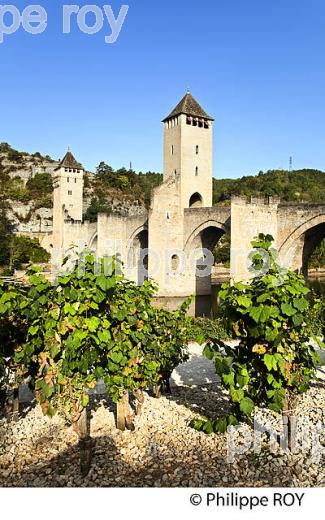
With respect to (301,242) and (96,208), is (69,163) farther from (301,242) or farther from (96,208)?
(301,242)

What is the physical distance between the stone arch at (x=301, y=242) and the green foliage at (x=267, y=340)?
16.9 metres

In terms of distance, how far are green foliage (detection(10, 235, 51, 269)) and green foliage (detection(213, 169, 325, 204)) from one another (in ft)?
95.4

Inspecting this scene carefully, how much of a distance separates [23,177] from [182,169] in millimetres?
45258

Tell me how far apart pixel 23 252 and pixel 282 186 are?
44.9 meters

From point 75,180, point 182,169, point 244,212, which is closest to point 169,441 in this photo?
point 244,212

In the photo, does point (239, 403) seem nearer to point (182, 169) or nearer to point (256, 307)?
point (256, 307)

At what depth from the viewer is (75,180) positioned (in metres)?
40.2

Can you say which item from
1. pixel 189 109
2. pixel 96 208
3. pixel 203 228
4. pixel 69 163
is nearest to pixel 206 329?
pixel 203 228

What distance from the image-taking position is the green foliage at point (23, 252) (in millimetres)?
39125

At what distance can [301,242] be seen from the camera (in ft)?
70.4

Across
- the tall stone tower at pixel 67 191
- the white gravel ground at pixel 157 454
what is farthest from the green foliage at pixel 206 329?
the tall stone tower at pixel 67 191

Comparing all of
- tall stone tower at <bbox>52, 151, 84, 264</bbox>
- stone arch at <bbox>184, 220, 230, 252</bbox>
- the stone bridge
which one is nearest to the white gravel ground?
the stone bridge

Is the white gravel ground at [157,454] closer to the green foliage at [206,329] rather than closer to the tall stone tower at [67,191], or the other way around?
the green foliage at [206,329]
